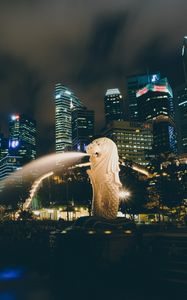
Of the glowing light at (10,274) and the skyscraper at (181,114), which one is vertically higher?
the skyscraper at (181,114)

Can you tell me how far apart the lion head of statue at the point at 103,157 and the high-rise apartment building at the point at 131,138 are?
526ft

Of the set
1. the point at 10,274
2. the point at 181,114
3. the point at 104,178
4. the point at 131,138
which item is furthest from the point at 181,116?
the point at 10,274

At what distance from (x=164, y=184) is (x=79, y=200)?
928 inches

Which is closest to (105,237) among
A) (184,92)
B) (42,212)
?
(42,212)

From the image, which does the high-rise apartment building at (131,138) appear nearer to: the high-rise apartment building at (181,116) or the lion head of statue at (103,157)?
the high-rise apartment building at (181,116)

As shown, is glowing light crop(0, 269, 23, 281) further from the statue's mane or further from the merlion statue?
the statue's mane

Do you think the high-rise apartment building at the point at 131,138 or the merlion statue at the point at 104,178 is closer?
the merlion statue at the point at 104,178

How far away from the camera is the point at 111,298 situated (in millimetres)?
9703

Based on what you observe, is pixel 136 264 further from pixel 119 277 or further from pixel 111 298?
pixel 111 298

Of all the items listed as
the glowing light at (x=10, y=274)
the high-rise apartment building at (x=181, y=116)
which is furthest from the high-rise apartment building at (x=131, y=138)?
the glowing light at (x=10, y=274)

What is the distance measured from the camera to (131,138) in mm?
184500

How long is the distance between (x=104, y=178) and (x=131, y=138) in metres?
171

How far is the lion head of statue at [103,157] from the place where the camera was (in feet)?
50.3

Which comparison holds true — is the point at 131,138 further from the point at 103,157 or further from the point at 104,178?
the point at 104,178
